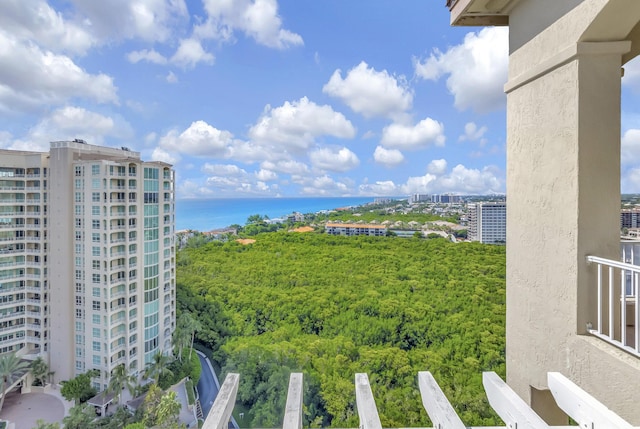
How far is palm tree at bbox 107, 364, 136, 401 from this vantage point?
38.9ft

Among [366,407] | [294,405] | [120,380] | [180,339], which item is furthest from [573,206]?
[180,339]

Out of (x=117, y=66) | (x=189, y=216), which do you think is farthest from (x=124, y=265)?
(x=117, y=66)

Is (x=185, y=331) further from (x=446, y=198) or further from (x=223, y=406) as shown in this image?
(x=223, y=406)

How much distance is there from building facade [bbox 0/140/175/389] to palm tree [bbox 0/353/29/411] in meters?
0.93

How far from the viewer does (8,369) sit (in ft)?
39.9

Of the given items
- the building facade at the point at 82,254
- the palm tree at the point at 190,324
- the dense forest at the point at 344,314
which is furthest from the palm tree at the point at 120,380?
the dense forest at the point at 344,314

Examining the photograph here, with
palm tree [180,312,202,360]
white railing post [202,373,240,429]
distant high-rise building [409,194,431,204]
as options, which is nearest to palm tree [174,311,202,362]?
palm tree [180,312,202,360]

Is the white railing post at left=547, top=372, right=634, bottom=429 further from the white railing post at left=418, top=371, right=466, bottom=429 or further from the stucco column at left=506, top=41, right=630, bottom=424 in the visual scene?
the stucco column at left=506, top=41, right=630, bottom=424

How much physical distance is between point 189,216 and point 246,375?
7.31 metres

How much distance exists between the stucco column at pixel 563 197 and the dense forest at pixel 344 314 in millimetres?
6798

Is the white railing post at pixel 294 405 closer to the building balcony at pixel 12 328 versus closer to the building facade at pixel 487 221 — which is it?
the building facade at pixel 487 221

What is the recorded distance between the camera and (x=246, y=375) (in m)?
11.1

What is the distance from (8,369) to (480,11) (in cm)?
1850

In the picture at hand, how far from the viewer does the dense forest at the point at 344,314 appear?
9.44m
